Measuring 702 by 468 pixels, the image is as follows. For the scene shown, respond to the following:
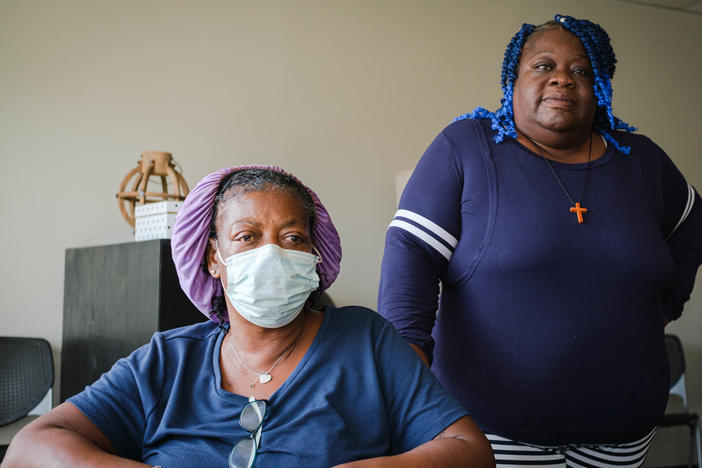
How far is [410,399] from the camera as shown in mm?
1176

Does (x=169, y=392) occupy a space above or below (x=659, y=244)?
below

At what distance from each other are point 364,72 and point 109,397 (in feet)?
9.68

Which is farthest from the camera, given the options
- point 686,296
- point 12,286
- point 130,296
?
point 12,286

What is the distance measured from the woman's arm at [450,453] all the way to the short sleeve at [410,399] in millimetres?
20

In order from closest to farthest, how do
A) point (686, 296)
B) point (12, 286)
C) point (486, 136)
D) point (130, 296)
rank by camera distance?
point (486, 136), point (686, 296), point (130, 296), point (12, 286)

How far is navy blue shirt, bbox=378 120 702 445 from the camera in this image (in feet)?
4.48

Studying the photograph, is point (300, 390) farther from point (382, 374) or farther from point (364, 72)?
point (364, 72)

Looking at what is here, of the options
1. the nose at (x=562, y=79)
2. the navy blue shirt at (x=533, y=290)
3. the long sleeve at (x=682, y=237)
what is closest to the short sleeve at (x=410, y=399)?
the navy blue shirt at (x=533, y=290)

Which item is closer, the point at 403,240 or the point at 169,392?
the point at 169,392

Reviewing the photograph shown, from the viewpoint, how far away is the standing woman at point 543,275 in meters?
1.37

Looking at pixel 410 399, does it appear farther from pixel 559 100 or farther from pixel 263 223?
pixel 559 100

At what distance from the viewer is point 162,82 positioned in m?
3.29

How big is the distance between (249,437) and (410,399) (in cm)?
31

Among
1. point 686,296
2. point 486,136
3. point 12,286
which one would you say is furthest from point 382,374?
point 12,286
